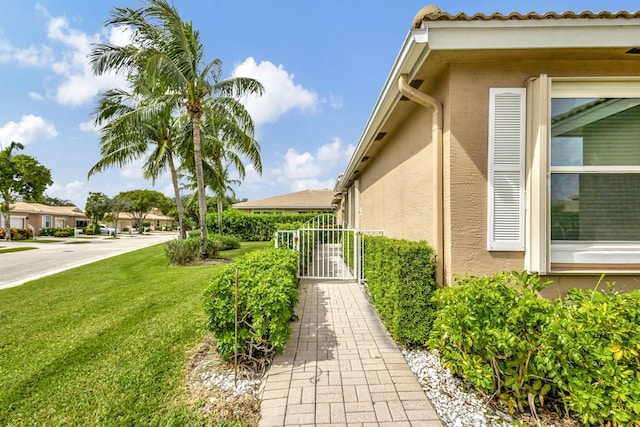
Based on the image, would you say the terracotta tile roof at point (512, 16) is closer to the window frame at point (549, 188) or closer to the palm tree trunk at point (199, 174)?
the window frame at point (549, 188)

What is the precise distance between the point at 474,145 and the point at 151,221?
76.0 metres

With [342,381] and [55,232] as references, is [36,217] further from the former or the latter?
[342,381]

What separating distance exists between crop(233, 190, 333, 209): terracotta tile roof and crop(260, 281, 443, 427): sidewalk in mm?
24613

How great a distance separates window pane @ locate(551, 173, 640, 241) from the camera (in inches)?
137

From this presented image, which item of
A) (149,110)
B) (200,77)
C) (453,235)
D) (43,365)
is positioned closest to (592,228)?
(453,235)

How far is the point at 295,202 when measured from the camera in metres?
30.2

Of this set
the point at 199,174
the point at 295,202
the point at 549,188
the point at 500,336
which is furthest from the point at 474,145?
the point at 295,202

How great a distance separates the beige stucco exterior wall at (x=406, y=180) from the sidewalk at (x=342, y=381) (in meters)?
1.76

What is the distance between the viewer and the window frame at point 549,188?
3.32m

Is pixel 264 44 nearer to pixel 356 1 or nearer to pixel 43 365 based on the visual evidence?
pixel 356 1

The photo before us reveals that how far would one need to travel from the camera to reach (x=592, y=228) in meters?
3.49

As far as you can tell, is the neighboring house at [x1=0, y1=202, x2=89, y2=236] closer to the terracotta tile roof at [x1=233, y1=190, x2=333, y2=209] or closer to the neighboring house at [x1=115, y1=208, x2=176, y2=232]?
the neighboring house at [x1=115, y1=208, x2=176, y2=232]

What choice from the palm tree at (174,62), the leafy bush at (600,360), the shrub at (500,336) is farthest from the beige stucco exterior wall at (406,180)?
the palm tree at (174,62)

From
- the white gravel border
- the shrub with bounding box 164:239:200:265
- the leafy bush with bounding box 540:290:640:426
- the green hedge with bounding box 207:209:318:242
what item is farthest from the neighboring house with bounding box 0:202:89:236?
the leafy bush with bounding box 540:290:640:426
